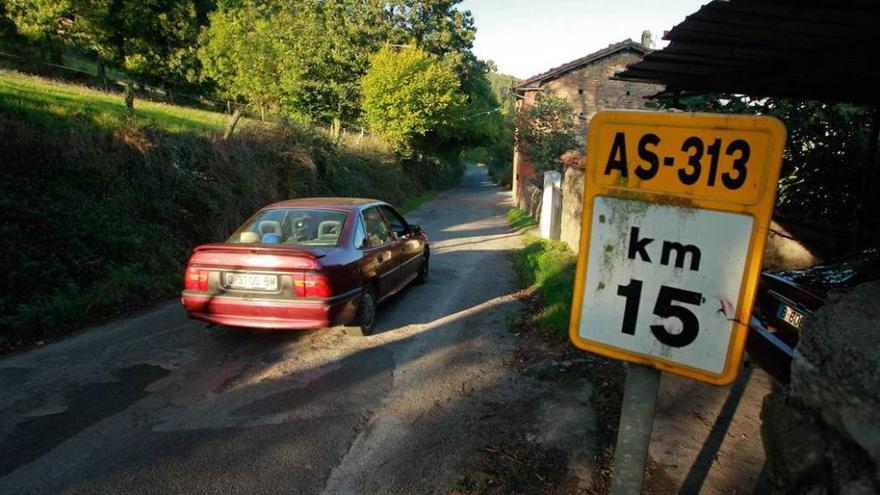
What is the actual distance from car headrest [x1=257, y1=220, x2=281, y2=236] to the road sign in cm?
478

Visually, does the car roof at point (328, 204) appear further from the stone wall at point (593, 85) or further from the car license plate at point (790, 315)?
the stone wall at point (593, 85)

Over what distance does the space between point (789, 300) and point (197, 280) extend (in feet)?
17.3

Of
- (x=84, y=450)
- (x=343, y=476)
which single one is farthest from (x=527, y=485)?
(x=84, y=450)

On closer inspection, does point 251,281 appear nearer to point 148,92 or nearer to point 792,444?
point 792,444

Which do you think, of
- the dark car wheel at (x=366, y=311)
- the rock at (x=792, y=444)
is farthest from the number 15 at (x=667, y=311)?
the dark car wheel at (x=366, y=311)

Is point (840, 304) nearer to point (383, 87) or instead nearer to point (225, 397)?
point (225, 397)

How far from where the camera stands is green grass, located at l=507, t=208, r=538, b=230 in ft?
54.4

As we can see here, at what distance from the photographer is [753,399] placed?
13.5 ft

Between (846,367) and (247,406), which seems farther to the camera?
(247,406)

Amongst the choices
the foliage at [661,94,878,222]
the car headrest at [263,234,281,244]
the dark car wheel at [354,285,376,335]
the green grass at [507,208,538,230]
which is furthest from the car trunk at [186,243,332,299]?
the green grass at [507,208,538,230]

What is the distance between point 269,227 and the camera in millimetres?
5957

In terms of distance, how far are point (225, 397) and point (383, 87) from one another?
21973mm

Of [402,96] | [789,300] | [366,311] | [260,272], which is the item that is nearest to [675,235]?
[789,300]

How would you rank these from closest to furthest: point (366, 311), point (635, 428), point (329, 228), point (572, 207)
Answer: point (635, 428) < point (366, 311) < point (329, 228) < point (572, 207)
